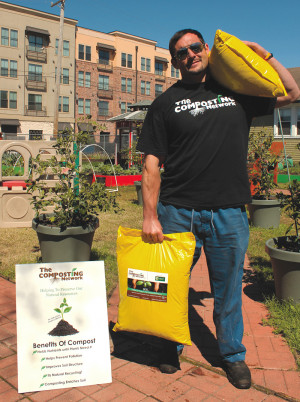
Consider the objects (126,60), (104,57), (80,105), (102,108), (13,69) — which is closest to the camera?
(13,69)

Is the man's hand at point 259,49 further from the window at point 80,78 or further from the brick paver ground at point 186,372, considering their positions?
the window at point 80,78

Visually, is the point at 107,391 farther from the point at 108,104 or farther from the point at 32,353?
the point at 108,104

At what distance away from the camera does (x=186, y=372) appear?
2.93 meters

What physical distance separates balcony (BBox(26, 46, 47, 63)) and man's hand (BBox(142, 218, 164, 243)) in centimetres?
4490

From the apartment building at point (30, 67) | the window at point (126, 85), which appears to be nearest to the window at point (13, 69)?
the apartment building at point (30, 67)

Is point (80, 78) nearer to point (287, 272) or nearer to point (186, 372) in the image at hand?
point (287, 272)

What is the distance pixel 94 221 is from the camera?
5012mm

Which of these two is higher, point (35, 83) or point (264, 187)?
point (35, 83)

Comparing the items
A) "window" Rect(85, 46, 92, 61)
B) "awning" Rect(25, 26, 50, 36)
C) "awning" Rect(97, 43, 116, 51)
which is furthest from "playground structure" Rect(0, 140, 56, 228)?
"awning" Rect(97, 43, 116, 51)

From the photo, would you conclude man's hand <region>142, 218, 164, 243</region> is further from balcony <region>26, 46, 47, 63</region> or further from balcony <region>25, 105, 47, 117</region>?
balcony <region>26, 46, 47, 63</region>

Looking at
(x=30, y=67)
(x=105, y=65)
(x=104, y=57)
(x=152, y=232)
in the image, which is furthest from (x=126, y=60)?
(x=152, y=232)

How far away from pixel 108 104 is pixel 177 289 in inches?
1993

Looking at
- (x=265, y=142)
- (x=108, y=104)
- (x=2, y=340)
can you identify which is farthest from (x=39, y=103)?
(x=2, y=340)

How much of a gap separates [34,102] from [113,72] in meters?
12.3
